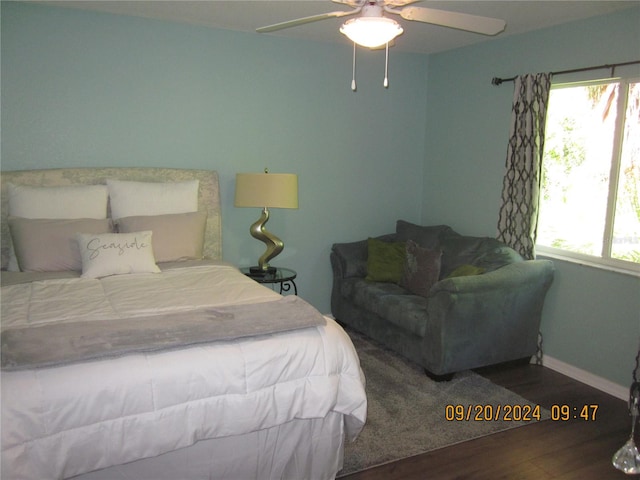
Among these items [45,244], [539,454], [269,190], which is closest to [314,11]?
[269,190]

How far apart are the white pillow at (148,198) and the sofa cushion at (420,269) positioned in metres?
1.67

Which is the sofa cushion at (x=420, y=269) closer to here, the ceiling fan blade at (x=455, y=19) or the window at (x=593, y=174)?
the window at (x=593, y=174)

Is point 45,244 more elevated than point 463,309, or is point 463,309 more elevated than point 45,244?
point 45,244

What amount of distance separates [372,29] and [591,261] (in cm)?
234

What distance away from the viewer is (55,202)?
127 inches

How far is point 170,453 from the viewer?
6.53 ft

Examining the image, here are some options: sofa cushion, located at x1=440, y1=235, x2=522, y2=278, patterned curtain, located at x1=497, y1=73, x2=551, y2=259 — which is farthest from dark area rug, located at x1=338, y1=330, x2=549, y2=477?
patterned curtain, located at x1=497, y1=73, x2=551, y2=259

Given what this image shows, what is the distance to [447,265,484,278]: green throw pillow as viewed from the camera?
136 inches

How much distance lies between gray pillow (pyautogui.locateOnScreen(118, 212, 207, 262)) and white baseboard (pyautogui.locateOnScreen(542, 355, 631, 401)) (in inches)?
102

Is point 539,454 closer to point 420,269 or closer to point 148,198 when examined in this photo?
point 420,269

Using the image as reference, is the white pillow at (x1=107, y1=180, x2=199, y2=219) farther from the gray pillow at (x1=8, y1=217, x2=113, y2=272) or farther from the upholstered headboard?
the gray pillow at (x1=8, y1=217, x2=113, y2=272)

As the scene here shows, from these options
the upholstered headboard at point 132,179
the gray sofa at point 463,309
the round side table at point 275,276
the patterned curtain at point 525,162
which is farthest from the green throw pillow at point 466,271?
the upholstered headboard at point 132,179

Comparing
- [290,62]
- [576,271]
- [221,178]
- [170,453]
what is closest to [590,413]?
[576,271]

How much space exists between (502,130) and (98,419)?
11.2ft
